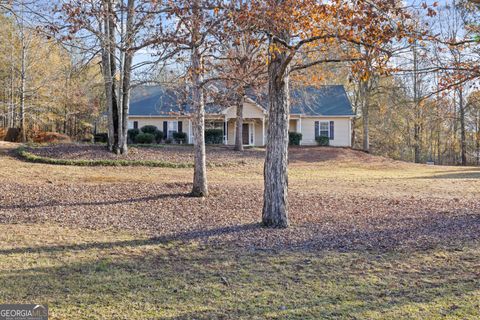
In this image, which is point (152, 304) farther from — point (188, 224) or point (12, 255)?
point (188, 224)

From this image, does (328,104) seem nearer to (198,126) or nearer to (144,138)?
(144,138)

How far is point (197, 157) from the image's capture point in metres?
9.87

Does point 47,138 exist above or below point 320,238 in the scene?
above

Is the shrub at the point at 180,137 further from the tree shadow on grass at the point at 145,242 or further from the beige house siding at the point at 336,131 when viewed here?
the tree shadow on grass at the point at 145,242

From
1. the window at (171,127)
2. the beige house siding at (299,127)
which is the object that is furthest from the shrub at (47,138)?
the window at (171,127)

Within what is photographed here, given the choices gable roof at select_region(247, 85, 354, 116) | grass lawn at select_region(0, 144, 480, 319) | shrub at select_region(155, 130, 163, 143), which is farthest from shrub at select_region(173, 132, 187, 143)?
grass lawn at select_region(0, 144, 480, 319)

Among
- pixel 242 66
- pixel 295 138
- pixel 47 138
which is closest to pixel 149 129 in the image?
pixel 47 138

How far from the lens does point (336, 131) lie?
100 feet

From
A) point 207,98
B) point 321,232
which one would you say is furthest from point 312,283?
point 207,98

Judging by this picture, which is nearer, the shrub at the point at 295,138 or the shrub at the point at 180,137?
the shrub at the point at 295,138

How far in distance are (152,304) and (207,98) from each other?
7973mm

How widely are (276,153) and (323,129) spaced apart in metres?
24.5

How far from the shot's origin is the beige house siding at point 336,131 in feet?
99.6

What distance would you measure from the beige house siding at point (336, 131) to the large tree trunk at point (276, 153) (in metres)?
24.1
